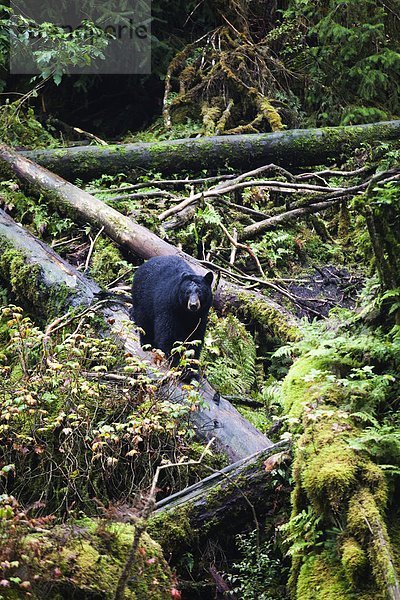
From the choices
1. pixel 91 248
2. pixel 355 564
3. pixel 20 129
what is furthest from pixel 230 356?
pixel 20 129

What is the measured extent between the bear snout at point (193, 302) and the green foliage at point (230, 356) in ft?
2.04

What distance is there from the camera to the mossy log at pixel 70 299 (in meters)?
5.97

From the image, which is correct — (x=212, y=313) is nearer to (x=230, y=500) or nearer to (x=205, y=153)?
(x=205, y=153)

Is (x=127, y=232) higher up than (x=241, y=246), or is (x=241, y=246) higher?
(x=127, y=232)

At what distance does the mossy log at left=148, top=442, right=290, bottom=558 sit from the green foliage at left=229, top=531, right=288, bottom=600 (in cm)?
15

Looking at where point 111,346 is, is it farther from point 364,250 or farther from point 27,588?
point 27,588

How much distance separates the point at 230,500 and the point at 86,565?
1494 mm

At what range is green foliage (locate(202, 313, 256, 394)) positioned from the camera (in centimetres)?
756

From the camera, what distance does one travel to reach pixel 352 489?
13.1 feet

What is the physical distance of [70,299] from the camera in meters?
7.49

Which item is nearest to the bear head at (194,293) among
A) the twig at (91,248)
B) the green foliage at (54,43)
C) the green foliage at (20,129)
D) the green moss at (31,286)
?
the green moss at (31,286)

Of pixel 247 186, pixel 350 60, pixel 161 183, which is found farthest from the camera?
pixel 350 60

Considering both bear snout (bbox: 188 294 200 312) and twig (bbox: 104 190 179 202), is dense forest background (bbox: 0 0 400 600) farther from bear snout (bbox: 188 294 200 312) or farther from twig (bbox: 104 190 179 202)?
bear snout (bbox: 188 294 200 312)

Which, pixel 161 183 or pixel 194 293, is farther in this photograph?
pixel 161 183
